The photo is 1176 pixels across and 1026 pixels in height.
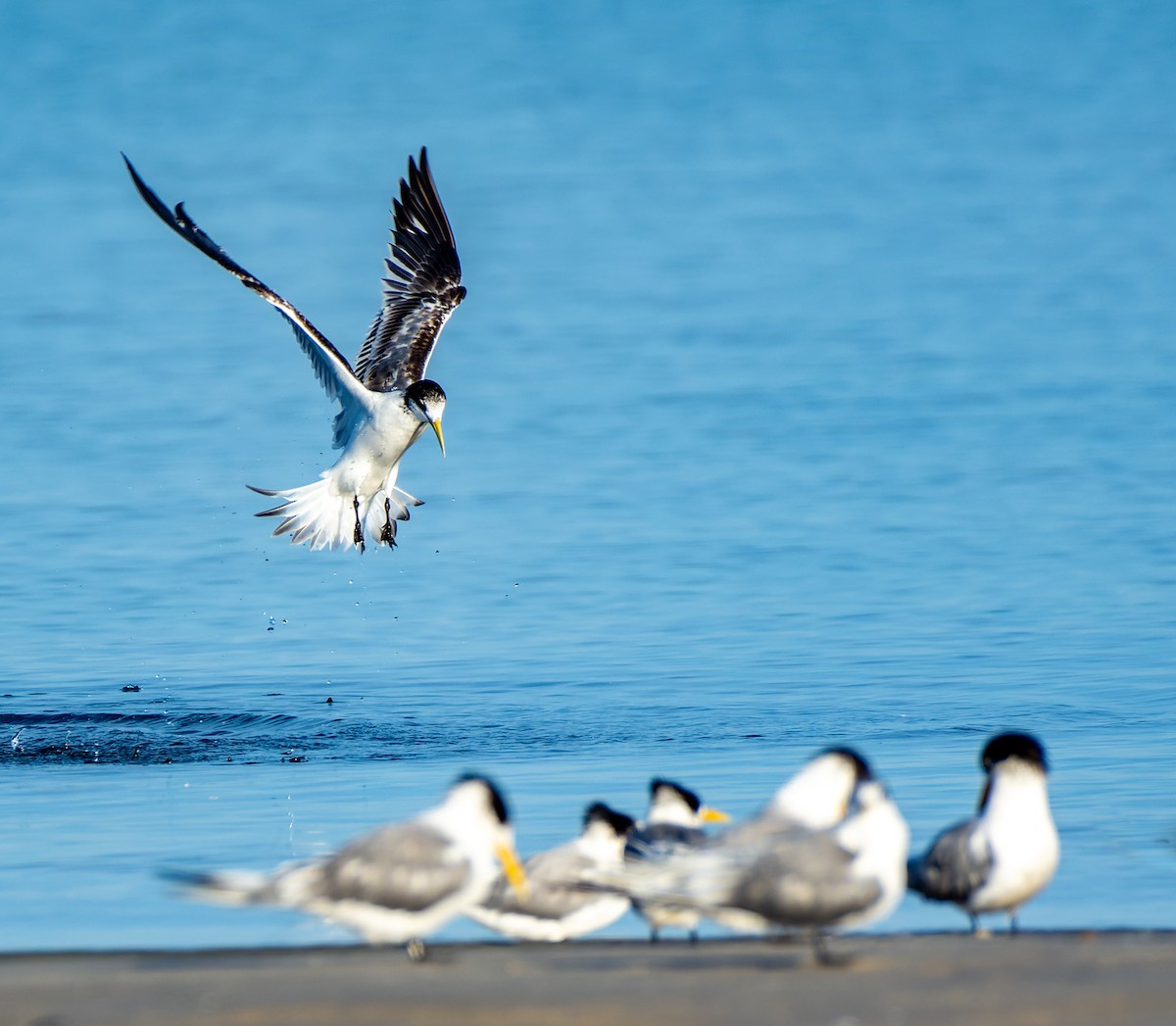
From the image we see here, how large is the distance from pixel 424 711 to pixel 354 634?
4077 millimetres

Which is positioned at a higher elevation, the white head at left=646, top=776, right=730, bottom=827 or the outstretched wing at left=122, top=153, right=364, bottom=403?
the outstretched wing at left=122, top=153, right=364, bottom=403

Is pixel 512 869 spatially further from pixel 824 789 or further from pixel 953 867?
pixel 953 867

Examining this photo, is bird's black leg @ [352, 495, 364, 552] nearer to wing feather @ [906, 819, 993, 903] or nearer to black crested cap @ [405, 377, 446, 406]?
black crested cap @ [405, 377, 446, 406]

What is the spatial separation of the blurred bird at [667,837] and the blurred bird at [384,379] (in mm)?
5376

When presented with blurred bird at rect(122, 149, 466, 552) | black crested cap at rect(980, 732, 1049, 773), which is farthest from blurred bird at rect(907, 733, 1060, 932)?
blurred bird at rect(122, 149, 466, 552)

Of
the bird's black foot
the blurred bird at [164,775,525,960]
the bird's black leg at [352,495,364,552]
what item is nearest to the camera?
the blurred bird at [164,775,525,960]

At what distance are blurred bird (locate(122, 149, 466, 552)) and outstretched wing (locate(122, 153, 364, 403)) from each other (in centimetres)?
1

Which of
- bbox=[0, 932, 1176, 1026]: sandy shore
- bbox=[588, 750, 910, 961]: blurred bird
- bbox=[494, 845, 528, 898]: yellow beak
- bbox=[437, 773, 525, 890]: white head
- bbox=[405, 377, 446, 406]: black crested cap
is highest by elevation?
bbox=[405, 377, 446, 406]: black crested cap

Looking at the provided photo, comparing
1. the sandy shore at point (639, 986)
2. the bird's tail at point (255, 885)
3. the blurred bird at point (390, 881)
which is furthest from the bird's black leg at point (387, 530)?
the bird's tail at point (255, 885)

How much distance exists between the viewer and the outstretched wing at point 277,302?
12.4 m

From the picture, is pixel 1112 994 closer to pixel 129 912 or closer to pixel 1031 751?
pixel 1031 751

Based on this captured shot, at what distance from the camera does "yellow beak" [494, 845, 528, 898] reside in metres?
6.87

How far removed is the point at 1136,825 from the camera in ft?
31.4

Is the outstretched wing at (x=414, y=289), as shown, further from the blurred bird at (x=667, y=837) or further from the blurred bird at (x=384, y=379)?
the blurred bird at (x=667, y=837)
